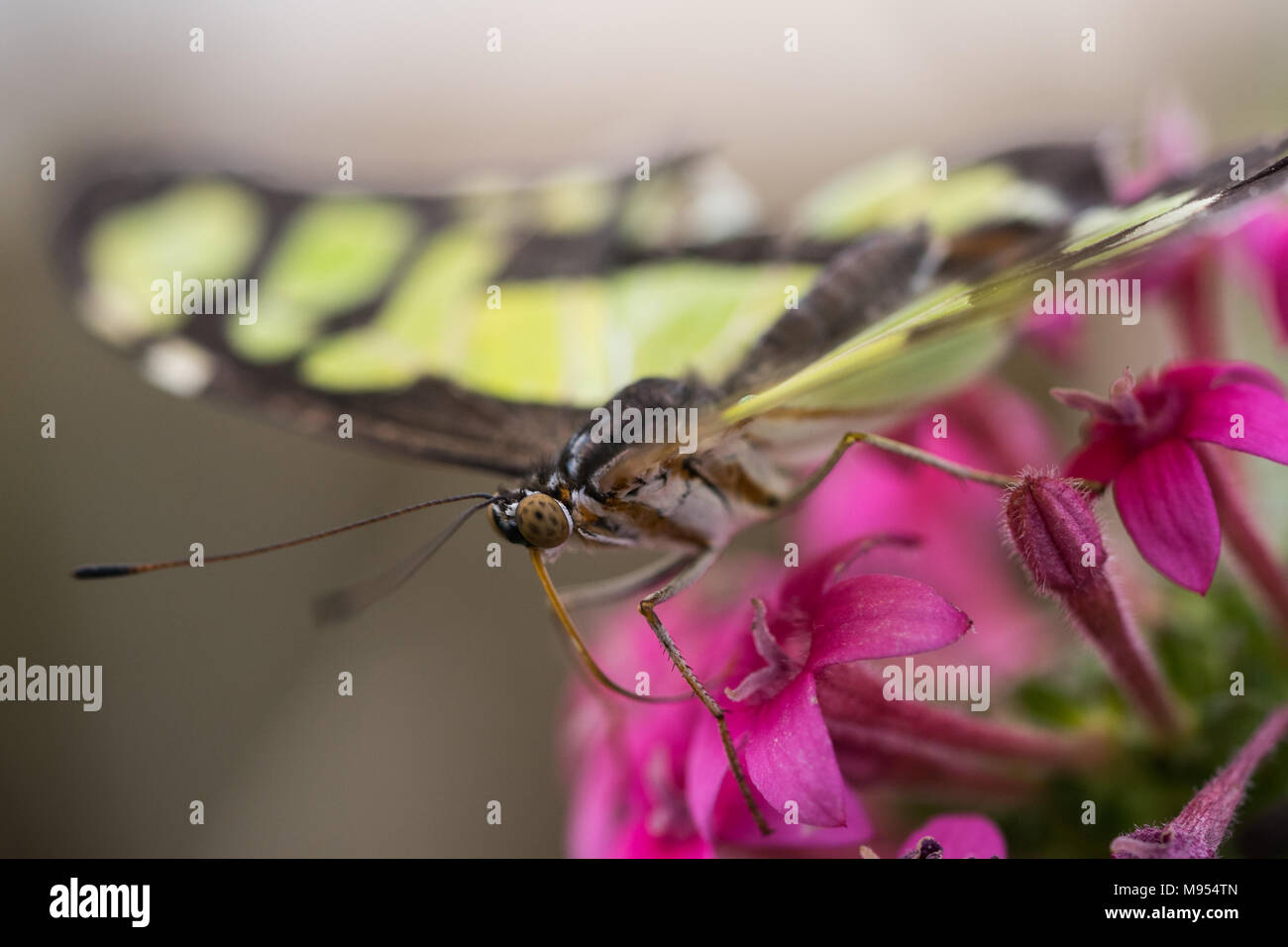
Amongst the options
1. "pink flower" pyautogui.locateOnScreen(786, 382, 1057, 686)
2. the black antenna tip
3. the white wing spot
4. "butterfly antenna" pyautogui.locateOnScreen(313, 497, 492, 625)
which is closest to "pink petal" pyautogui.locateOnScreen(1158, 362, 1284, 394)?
"pink flower" pyautogui.locateOnScreen(786, 382, 1057, 686)

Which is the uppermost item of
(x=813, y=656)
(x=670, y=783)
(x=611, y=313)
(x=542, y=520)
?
(x=611, y=313)

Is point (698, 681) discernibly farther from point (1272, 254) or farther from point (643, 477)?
point (1272, 254)

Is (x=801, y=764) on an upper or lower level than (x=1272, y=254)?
lower
